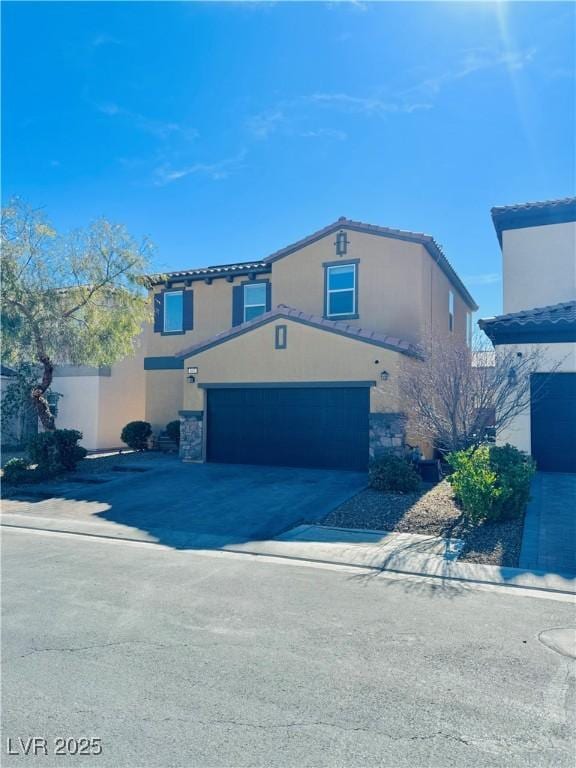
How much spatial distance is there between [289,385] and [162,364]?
25.1 ft

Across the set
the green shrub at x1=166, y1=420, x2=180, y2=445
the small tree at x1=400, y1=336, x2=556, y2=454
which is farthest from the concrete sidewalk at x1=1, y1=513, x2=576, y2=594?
the green shrub at x1=166, y1=420, x2=180, y2=445

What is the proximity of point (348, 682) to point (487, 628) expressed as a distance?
184cm

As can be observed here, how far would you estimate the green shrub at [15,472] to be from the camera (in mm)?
14078

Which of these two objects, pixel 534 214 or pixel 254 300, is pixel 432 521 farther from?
pixel 254 300

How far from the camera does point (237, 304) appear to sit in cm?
2016

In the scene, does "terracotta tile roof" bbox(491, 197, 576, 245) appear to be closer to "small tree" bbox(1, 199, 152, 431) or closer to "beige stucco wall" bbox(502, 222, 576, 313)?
"beige stucco wall" bbox(502, 222, 576, 313)

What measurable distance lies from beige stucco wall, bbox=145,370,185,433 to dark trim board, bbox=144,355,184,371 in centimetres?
16

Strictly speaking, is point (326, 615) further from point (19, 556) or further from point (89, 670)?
point (19, 556)

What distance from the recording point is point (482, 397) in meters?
10.8

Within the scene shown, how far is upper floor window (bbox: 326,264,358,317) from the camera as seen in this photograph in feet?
58.4

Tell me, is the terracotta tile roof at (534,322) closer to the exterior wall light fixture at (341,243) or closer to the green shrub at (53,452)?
the exterior wall light fixture at (341,243)

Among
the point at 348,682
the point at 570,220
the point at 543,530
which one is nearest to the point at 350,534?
the point at 543,530

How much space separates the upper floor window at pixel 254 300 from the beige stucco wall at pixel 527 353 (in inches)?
366

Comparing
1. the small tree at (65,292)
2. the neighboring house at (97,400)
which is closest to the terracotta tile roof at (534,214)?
the small tree at (65,292)
